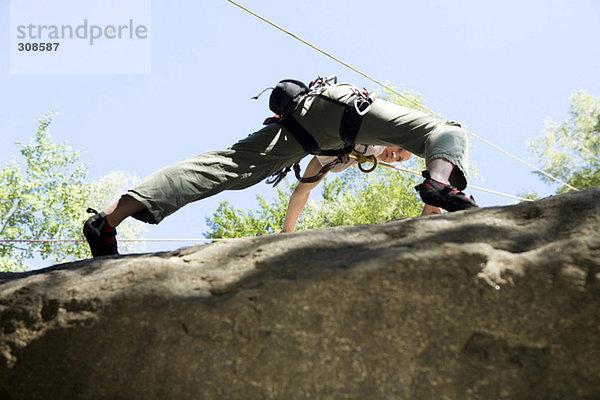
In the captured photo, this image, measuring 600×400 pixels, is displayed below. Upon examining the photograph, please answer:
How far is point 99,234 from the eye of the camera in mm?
3312

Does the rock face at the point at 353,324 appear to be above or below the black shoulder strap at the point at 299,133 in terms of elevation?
below

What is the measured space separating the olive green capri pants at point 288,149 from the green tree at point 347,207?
17097 mm

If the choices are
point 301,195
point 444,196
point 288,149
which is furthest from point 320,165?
point 444,196

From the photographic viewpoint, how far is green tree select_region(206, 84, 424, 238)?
2138cm

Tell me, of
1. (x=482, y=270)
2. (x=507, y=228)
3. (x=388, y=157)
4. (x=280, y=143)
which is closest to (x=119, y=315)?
(x=482, y=270)

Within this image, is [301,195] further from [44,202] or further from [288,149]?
[44,202]

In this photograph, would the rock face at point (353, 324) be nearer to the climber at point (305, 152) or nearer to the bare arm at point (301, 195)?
the climber at point (305, 152)

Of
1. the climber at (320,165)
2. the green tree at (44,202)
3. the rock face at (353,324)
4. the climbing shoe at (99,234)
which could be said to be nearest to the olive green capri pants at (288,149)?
the climbing shoe at (99,234)

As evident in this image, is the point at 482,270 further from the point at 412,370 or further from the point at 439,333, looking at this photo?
the point at 412,370

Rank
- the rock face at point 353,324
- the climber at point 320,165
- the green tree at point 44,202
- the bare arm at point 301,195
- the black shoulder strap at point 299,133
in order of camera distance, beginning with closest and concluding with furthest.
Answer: the rock face at point 353,324
the black shoulder strap at point 299,133
the climber at point 320,165
the bare arm at point 301,195
the green tree at point 44,202

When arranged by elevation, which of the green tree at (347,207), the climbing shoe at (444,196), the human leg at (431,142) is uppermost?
the human leg at (431,142)

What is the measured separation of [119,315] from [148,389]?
12.3 inches

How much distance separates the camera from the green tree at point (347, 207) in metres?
21.4

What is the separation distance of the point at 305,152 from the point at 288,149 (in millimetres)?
136
